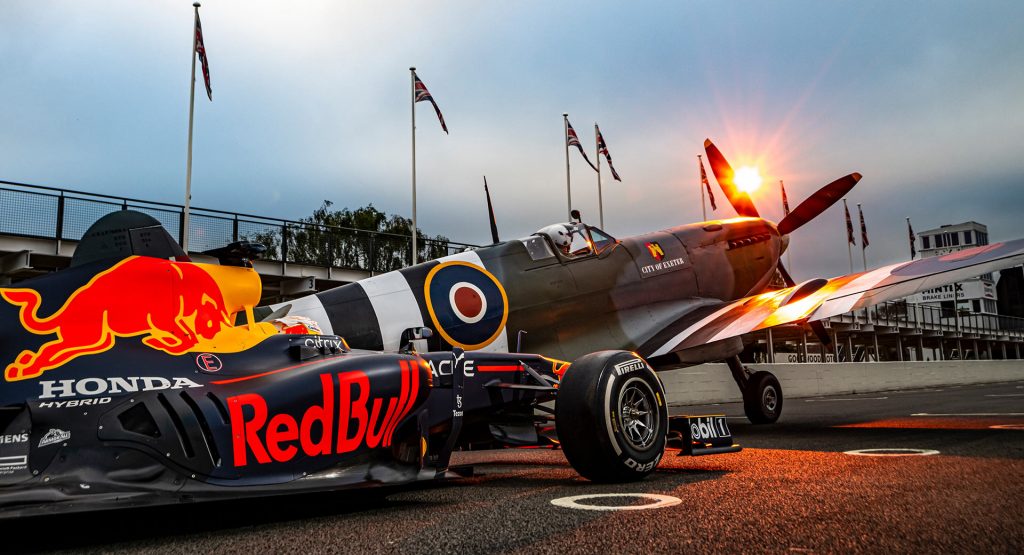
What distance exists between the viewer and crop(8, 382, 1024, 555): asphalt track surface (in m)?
3.37

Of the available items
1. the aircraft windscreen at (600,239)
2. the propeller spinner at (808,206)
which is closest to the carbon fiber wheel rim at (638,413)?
the aircraft windscreen at (600,239)

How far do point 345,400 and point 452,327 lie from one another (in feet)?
15.4

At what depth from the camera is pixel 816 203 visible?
15.2 meters

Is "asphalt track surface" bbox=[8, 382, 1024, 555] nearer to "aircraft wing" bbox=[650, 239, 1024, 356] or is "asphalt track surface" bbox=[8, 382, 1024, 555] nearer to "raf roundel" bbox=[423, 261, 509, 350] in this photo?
"raf roundel" bbox=[423, 261, 509, 350]

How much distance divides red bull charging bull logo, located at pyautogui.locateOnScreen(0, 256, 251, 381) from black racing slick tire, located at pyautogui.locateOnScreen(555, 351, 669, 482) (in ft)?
8.08

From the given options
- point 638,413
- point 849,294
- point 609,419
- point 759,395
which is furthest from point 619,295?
point 609,419

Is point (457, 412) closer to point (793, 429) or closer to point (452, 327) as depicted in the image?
point (452, 327)

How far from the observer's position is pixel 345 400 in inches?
178

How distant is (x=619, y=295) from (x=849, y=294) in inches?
135

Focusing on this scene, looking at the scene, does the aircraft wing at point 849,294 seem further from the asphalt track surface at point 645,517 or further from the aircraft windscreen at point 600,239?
the asphalt track surface at point 645,517

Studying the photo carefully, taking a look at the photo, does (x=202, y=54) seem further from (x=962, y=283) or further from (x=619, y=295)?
(x=962, y=283)

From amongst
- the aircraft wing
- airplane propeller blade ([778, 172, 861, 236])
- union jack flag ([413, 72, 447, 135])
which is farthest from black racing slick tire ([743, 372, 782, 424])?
union jack flag ([413, 72, 447, 135])

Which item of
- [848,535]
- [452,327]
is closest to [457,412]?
[848,535]

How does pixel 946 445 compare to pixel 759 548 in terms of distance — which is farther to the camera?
pixel 946 445
